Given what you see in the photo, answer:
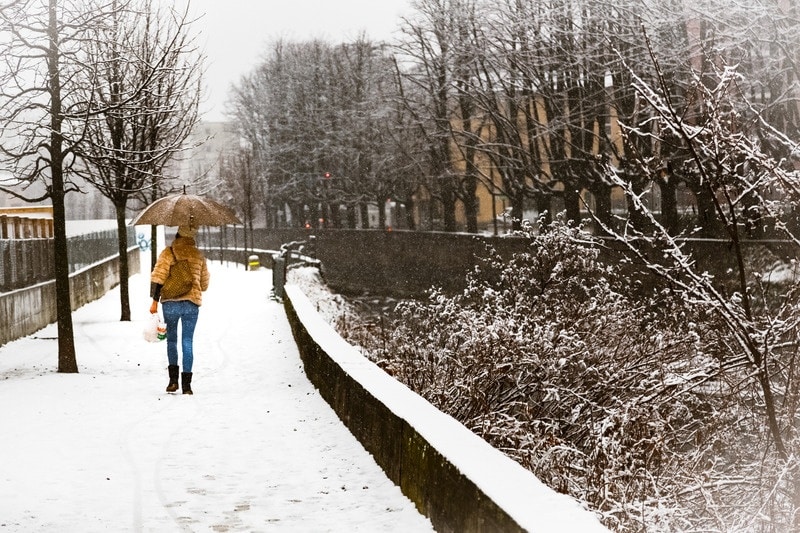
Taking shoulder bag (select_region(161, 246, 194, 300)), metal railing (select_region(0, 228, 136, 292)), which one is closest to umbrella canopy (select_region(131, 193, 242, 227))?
shoulder bag (select_region(161, 246, 194, 300))

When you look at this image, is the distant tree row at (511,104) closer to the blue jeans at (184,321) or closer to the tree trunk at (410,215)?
the tree trunk at (410,215)

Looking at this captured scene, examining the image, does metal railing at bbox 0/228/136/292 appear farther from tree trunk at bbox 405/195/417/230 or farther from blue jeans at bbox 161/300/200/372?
tree trunk at bbox 405/195/417/230

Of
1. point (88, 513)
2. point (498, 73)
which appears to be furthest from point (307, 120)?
point (88, 513)

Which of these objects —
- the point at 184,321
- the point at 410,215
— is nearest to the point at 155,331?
the point at 184,321

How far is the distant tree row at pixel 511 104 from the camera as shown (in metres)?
19.8

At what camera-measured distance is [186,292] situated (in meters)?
11.3

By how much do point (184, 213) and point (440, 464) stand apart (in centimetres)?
635

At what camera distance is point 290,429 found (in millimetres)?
9367

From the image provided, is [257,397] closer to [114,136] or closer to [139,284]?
[114,136]

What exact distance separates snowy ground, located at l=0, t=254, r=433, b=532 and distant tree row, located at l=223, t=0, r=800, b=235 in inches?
123

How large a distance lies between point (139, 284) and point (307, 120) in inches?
1341

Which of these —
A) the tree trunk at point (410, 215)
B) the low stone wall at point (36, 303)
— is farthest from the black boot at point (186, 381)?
the tree trunk at point (410, 215)

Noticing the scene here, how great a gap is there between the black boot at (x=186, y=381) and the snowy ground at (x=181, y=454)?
0.19 meters

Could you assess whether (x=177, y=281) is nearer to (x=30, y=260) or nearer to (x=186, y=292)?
(x=186, y=292)
